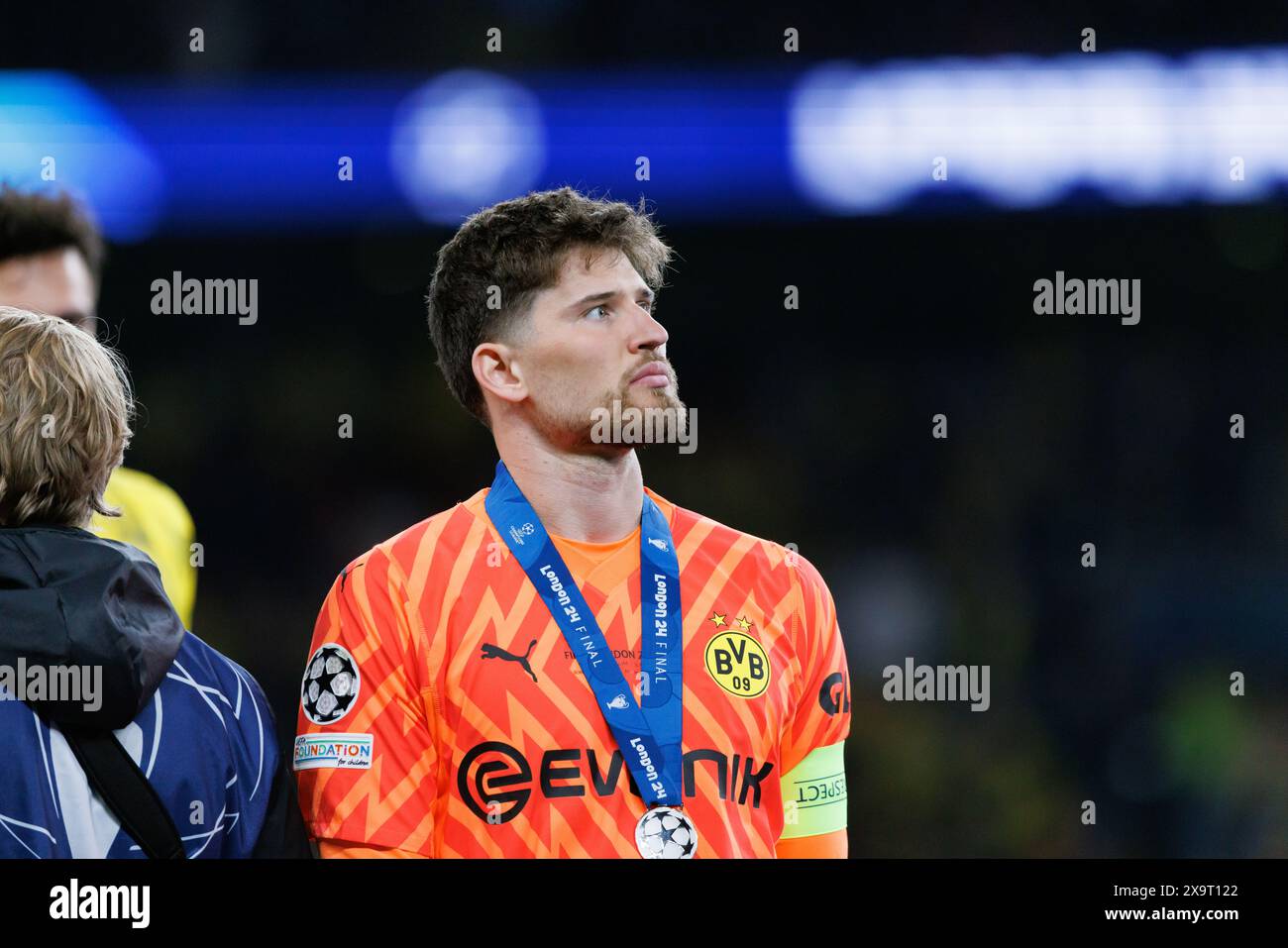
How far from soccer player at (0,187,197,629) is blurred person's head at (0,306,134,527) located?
1.75 metres

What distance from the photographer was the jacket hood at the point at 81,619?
7.84 ft

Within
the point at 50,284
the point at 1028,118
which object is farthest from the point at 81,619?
the point at 1028,118

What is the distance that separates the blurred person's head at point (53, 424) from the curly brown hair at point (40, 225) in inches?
89.0

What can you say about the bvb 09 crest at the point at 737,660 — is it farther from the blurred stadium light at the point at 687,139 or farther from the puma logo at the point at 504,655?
the blurred stadium light at the point at 687,139

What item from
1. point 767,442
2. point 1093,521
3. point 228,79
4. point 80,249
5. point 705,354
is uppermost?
point 228,79

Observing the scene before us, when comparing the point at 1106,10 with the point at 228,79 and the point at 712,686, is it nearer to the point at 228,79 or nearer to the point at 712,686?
the point at 228,79

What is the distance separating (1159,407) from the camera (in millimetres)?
8305

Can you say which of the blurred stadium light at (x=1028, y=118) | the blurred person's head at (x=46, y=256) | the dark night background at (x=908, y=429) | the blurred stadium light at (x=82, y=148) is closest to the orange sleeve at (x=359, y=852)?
the blurred person's head at (x=46, y=256)

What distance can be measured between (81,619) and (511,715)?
0.89 metres

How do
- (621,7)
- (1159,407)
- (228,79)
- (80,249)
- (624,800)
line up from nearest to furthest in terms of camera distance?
(624,800), (80,249), (228,79), (621,7), (1159,407)

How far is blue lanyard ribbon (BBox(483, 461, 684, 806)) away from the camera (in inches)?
116

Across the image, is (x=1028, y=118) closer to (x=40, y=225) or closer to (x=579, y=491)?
(x=40, y=225)

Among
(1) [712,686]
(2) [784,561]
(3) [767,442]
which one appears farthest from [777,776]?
(3) [767,442]

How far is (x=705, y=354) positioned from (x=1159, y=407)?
2.67 meters
